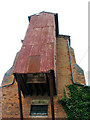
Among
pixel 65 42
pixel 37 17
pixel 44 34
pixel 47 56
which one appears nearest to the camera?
pixel 47 56

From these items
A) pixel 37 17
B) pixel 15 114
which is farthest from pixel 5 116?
pixel 37 17

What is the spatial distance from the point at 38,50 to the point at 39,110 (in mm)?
3696

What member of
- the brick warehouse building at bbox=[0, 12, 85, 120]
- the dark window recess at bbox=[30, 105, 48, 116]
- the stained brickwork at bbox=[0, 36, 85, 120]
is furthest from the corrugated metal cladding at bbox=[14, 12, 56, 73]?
the dark window recess at bbox=[30, 105, 48, 116]

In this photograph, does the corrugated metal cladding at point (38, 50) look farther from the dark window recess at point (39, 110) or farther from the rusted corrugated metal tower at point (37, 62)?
the dark window recess at point (39, 110)

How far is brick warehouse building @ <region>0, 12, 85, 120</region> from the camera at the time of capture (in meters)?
6.72

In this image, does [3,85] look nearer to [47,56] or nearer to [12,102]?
[12,102]

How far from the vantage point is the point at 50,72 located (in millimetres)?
6328

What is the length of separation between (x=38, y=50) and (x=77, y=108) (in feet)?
13.4

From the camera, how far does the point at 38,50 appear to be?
24.4ft

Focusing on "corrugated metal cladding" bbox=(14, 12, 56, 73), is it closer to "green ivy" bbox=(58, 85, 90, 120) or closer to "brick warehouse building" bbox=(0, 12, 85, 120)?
"brick warehouse building" bbox=(0, 12, 85, 120)

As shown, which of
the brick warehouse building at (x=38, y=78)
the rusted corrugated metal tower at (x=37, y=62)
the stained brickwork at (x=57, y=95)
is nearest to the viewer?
the rusted corrugated metal tower at (x=37, y=62)

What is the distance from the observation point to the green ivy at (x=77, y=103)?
22.7ft

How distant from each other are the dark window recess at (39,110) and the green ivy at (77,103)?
1042 millimetres

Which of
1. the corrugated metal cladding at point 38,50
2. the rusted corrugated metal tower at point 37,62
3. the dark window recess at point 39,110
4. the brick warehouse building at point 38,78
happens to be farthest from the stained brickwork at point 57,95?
the corrugated metal cladding at point 38,50
